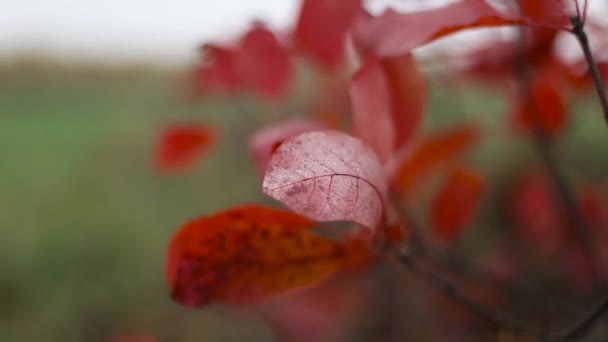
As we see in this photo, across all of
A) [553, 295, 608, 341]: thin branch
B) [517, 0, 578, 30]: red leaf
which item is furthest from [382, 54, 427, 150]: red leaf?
[553, 295, 608, 341]: thin branch

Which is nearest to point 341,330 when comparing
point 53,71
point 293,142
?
point 293,142

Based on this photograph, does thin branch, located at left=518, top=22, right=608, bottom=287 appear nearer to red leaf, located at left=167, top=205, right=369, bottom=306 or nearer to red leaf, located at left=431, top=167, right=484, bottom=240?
red leaf, located at left=431, top=167, right=484, bottom=240

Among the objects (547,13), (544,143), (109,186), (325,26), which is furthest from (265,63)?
(109,186)

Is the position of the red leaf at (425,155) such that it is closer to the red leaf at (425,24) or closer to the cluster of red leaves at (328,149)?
the cluster of red leaves at (328,149)

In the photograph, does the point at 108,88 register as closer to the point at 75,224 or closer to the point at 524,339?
the point at 75,224

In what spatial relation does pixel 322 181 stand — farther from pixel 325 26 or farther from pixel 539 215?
pixel 539 215

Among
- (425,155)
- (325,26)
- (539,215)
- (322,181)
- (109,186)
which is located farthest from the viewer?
(109,186)
